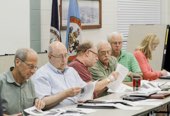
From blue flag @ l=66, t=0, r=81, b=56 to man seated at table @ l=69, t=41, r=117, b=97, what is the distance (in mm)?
1344

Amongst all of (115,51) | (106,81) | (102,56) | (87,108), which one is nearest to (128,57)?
(115,51)

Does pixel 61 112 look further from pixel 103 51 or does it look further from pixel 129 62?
pixel 129 62

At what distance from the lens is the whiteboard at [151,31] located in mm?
7695

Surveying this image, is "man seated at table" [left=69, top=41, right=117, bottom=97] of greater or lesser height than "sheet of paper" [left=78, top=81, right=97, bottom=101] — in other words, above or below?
above

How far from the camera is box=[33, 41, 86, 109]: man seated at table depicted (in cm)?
381

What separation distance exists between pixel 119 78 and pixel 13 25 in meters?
1.55

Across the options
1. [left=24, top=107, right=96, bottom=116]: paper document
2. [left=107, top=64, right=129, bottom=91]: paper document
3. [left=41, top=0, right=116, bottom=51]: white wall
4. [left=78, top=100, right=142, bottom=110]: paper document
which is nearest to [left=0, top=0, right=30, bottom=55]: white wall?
[left=41, top=0, right=116, bottom=51]: white wall

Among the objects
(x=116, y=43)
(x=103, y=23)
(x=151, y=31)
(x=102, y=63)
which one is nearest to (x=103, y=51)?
(x=102, y=63)

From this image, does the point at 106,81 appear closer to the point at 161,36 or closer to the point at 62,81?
the point at 62,81

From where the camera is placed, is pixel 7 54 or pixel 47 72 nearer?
pixel 47 72

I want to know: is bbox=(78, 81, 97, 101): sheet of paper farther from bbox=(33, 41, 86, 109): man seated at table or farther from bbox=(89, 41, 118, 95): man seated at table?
bbox=(89, 41, 118, 95): man seated at table

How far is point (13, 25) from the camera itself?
5.20 meters

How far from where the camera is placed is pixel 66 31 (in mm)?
6289

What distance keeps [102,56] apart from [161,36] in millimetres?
2940
